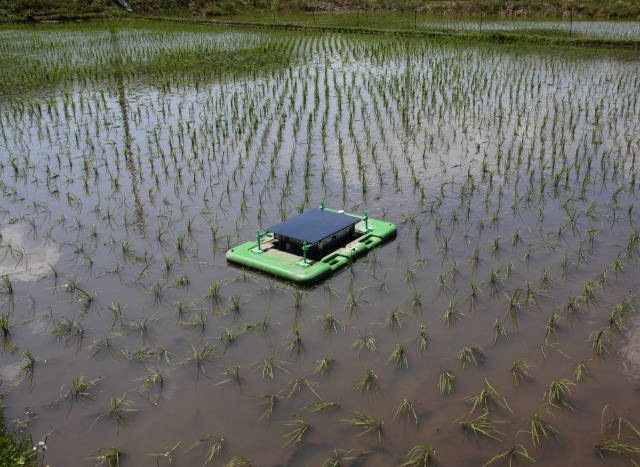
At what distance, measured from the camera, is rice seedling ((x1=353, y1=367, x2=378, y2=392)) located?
3346 millimetres

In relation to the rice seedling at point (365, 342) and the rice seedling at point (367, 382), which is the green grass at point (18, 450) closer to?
the rice seedling at point (367, 382)

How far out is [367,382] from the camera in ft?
11.1

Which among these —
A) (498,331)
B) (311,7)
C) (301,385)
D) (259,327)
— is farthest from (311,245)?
(311,7)

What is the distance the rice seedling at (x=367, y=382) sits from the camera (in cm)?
335

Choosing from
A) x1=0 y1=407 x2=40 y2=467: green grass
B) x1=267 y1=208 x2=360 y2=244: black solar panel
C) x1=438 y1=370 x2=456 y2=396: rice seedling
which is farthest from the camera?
x1=267 y1=208 x2=360 y2=244: black solar panel

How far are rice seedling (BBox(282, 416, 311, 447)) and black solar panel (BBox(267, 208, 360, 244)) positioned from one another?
1692 millimetres

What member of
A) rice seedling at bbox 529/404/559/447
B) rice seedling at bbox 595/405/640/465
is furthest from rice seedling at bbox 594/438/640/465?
rice seedling at bbox 529/404/559/447

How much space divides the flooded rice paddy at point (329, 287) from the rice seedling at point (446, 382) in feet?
0.05

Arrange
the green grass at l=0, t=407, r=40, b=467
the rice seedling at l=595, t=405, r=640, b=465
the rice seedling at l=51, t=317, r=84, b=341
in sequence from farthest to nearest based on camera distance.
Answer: the rice seedling at l=51, t=317, r=84, b=341 → the rice seedling at l=595, t=405, r=640, b=465 → the green grass at l=0, t=407, r=40, b=467

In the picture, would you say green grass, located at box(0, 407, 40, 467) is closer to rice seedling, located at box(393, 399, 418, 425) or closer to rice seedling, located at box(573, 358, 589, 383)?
rice seedling, located at box(393, 399, 418, 425)

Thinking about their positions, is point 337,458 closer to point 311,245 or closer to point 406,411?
point 406,411

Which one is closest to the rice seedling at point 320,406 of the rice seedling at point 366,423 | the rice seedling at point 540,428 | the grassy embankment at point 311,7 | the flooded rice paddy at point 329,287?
the flooded rice paddy at point 329,287

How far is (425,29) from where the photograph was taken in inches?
728

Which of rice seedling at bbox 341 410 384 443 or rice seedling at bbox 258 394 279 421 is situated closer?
rice seedling at bbox 341 410 384 443
